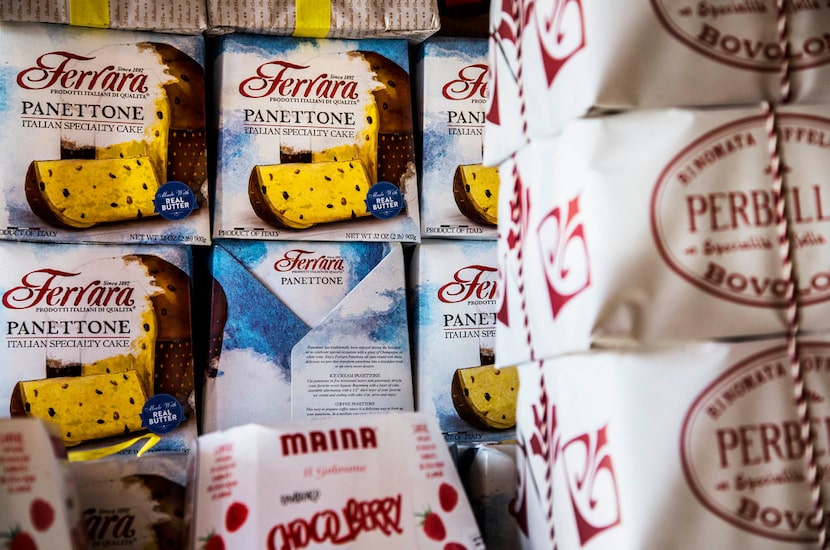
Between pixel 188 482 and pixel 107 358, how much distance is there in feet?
2.18

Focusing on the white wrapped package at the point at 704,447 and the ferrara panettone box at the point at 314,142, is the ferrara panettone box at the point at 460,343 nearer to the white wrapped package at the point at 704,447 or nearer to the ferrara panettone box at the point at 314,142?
the ferrara panettone box at the point at 314,142

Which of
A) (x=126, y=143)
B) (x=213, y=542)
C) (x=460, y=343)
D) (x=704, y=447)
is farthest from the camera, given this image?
(x=460, y=343)

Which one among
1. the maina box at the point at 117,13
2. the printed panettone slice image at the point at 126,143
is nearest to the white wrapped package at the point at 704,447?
the printed panettone slice image at the point at 126,143

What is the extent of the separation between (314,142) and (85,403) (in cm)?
71

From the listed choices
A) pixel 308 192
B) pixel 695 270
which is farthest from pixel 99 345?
pixel 695 270

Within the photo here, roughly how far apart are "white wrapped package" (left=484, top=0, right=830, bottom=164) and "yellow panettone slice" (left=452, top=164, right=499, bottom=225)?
0.88 metres

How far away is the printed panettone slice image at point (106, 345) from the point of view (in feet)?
5.56

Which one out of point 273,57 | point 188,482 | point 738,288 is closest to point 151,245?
point 273,57

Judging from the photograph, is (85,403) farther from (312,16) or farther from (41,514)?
(312,16)

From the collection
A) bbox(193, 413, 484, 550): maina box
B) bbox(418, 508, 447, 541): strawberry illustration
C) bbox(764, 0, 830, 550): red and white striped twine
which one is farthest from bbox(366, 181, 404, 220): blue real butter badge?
bbox(764, 0, 830, 550): red and white striped twine

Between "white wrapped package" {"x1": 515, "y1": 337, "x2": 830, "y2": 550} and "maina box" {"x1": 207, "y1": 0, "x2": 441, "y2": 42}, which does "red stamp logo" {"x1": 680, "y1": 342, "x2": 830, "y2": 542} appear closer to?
"white wrapped package" {"x1": 515, "y1": 337, "x2": 830, "y2": 550}

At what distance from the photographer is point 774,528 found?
916mm

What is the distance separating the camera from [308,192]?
186 cm

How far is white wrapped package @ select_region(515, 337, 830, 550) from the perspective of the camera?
2.99 feet
